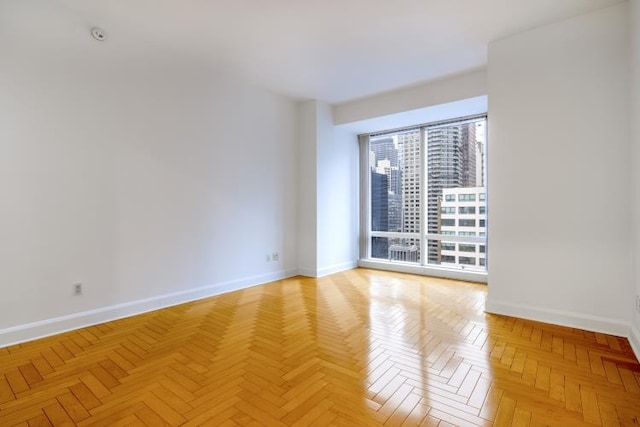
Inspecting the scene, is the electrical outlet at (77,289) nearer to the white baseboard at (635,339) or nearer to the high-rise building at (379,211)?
the high-rise building at (379,211)

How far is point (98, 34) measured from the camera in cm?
300

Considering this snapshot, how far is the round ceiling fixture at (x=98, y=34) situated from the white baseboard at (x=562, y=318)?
465cm

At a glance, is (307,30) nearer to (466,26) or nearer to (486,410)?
(466,26)

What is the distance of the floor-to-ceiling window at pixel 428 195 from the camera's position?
4828 mm

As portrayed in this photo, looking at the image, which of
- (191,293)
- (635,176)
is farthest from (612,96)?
(191,293)

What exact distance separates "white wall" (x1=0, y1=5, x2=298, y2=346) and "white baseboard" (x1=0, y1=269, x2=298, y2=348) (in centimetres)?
1

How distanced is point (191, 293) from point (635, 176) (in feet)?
14.5

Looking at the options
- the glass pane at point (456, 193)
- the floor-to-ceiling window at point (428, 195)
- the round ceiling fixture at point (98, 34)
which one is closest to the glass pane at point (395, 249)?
the floor-to-ceiling window at point (428, 195)

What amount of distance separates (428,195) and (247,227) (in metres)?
3.00

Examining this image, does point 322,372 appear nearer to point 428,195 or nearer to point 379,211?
point 428,195

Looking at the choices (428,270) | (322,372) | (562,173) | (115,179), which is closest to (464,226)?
(428,270)

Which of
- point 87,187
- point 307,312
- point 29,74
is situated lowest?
point 307,312

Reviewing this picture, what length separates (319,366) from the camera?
7.23ft

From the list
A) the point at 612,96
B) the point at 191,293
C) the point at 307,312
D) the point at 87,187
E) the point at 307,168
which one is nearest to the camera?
the point at 612,96
